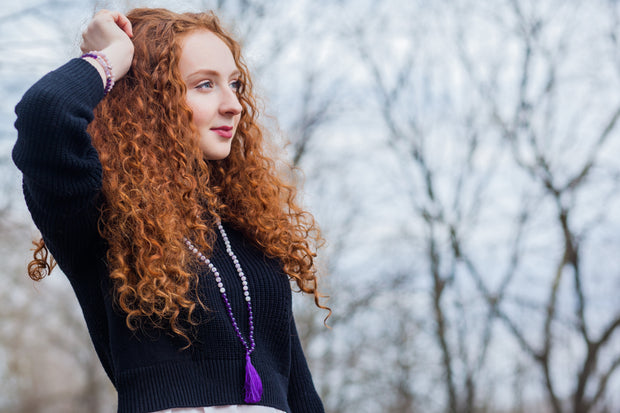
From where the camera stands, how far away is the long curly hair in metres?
1.46

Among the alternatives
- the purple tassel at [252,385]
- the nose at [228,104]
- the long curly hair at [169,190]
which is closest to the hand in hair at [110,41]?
the long curly hair at [169,190]

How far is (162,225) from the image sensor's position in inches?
59.1

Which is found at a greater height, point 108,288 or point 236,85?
point 236,85

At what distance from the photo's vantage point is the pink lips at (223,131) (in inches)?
66.8

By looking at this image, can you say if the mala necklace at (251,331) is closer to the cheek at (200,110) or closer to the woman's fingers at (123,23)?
the cheek at (200,110)

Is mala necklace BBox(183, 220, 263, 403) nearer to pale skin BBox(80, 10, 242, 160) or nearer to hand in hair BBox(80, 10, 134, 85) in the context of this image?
pale skin BBox(80, 10, 242, 160)

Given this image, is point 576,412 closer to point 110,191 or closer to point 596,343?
point 596,343

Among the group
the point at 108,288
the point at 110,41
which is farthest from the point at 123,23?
the point at 108,288

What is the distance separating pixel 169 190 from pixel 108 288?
0.88 ft

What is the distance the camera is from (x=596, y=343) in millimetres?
6367

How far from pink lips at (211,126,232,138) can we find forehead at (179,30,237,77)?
0.45 ft

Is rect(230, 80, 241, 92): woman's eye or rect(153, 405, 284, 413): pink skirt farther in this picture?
rect(230, 80, 241, 92): woman's eye

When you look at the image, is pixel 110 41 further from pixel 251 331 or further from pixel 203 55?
pixel 251 331

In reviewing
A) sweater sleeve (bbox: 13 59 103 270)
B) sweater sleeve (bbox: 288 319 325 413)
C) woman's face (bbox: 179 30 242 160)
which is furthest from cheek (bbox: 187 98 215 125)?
sweater sleeve (bbox: 288 319 325 413)
